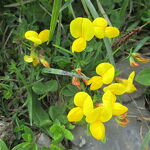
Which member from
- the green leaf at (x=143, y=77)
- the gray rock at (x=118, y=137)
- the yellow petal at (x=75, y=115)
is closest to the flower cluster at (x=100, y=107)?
the yellow petal at (x=75, y=115)

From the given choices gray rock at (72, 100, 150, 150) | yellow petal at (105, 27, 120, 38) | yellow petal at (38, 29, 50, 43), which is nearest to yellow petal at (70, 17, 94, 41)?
yellow petal at (105, 27, 120, 38)

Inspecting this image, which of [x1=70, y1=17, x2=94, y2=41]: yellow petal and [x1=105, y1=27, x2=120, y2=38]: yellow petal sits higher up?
[x1=70, y1=17, x2=94, y2=41]: yellow petal

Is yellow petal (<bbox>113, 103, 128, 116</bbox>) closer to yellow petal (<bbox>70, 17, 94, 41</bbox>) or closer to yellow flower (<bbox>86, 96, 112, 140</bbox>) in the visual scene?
yellow flower (<bbox>86, 96, 112, 140</bbox>)

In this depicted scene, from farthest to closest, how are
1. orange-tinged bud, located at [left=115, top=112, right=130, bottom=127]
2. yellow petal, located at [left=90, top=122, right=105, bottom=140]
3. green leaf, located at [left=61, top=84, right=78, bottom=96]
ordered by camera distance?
green leaf, located at [left=61, top=84, right=78, bottom=96], orange-tinged bud, located at [left=115, top=112, right=130, bottom=127], yellow petal, located at [left=90, top=122, right=105, bottom=140]

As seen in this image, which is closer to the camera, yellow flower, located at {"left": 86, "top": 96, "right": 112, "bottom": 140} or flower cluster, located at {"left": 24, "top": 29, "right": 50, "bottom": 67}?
yellow flower, located at {"left": 86, "top": 96, "right": 112, "bottom": 140}

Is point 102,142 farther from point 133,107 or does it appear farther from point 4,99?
point 4,99

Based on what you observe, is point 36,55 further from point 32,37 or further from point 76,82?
point 76,82

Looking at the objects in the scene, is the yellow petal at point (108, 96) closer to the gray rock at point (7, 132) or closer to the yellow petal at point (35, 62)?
the yellow petal at point (35, 62)
